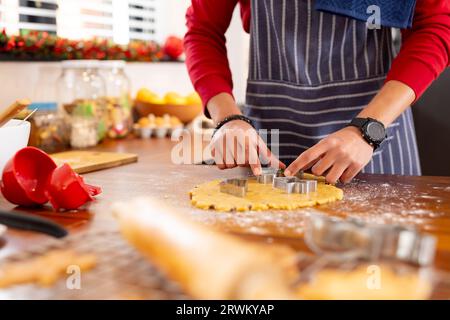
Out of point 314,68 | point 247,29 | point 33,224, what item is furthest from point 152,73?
point 33,224

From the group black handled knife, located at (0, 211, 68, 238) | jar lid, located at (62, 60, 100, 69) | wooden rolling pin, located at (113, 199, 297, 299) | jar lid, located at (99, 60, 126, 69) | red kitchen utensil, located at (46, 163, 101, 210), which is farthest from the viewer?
jar lid, located at (99, 60, 126, 69)

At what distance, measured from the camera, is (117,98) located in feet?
7.35

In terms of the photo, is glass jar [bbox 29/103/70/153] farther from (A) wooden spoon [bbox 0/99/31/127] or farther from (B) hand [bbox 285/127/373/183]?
(B) hand [bbox 285/127/373/183]

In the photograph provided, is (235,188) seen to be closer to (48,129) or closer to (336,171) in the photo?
(336,171)

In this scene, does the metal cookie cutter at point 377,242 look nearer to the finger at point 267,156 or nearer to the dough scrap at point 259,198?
the dough scrap at point 259,198

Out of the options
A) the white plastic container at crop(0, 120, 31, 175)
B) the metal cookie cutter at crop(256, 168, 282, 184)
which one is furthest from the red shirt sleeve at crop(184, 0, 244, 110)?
the white plastic container at crop(0, 120, 31, 175)

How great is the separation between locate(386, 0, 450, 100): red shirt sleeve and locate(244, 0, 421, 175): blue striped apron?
13 cm

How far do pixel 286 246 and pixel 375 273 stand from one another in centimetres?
17

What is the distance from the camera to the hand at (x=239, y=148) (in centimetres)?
119

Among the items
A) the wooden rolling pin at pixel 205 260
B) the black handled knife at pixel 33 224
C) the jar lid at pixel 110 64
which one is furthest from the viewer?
the jar lid at pixel 110 64

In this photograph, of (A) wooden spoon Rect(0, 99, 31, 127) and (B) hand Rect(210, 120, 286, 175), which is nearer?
(A) wooden spoon Rect(0, 99, 31, 127)

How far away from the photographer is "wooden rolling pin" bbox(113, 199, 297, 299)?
0.51 metres

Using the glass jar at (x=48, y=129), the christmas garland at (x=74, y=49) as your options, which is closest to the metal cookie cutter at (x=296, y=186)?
the glass jar at (x=48, y=129)

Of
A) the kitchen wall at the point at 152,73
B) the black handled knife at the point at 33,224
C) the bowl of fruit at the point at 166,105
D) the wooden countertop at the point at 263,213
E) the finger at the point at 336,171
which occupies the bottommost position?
the wooden countertop at the point at 263,213
